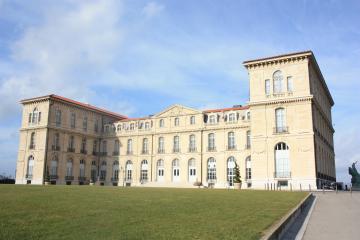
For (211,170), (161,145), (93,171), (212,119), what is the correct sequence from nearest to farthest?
(211,170) < (212,119) < (161,145) < (93,171)

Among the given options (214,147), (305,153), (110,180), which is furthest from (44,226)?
(110,180)

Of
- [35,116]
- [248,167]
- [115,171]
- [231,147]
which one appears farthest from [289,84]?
[35,116]

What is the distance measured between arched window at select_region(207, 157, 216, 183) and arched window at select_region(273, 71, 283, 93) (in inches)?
647

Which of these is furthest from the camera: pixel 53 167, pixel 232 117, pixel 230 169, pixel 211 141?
pixel 53 167

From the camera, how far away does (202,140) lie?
57812 mm

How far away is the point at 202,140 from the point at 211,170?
5.00 metres

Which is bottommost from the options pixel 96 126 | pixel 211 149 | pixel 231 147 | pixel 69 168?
pixel 69 168

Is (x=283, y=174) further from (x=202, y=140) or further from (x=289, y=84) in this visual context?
(x=202, y=140)

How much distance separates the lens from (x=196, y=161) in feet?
189

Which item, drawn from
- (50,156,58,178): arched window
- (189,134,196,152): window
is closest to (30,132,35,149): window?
(50,156,58,178): arched window

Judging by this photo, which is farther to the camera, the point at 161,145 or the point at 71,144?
the point at 71,144

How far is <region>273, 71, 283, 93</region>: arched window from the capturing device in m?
44.7

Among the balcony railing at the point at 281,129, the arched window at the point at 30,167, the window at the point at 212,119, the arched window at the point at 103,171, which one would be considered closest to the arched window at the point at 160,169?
the window at the point at 212,119

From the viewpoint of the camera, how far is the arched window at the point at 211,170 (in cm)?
5569
